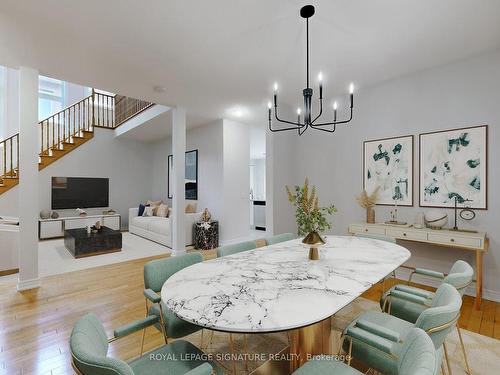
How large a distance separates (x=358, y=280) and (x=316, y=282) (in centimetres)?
25

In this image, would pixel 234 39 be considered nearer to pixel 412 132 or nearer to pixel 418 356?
pixel 412 132

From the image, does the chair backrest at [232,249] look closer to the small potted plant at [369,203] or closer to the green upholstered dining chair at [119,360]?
the green upholstered dining chair at [119,360]

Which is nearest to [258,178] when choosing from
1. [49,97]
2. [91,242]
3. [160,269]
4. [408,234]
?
[49,97]

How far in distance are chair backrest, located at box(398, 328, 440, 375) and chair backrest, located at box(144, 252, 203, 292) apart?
142 cm

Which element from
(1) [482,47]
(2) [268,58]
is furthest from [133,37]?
(1) [482,47]

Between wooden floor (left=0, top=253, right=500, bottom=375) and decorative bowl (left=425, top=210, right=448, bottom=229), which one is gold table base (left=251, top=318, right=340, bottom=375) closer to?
wooden floor (left=0, top=253, right=500, bottom=375)

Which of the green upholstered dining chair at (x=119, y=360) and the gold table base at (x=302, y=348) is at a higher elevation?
the green upholstered dining chair at (x=119, y=360)

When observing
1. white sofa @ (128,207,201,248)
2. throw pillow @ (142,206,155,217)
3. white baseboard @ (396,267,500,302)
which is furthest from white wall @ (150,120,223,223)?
white baseboard @ (396,267,500,302)

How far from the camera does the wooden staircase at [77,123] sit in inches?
263

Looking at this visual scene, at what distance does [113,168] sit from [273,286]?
7787 mm

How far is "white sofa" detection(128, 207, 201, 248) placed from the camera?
551cm

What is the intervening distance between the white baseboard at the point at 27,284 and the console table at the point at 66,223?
350cm

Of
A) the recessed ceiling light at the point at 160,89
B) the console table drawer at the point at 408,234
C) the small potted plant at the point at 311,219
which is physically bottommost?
the console table drawer at the point at 408,234

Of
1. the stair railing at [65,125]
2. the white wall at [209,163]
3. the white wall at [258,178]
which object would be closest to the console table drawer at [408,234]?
the white wall at [209,163]
